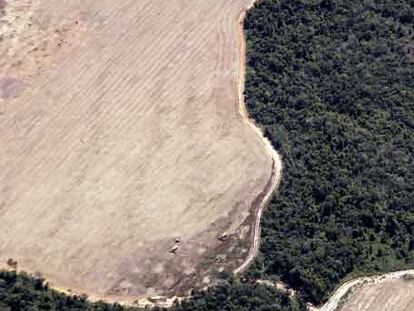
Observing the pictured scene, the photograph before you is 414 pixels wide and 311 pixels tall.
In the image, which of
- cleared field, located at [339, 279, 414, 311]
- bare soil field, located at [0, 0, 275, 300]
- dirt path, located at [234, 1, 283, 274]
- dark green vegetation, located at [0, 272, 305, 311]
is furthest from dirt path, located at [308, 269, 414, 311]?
bare soil field, located at [0, 0, 275, 300]

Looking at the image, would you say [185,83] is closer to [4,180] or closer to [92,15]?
[92,15]

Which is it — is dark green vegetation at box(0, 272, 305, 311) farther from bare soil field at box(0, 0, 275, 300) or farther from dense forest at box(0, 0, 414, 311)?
bare soil field at box(0, 0, 275, 300)

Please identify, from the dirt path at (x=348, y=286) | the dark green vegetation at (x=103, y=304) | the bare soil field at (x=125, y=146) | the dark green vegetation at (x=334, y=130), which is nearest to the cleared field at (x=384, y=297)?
the dirt path at (x=348, y=286)

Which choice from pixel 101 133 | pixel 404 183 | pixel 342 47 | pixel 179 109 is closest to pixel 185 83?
pixel 179 109

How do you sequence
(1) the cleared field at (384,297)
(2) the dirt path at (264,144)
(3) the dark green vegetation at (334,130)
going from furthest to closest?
(3) the dark green vegetation at (334,130), (2) the dirt path at (264,144), (1) the cleared field at (384,297)

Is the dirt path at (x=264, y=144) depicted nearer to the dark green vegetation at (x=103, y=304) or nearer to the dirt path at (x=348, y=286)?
the dark green vegetation at (x=103, y=304)
